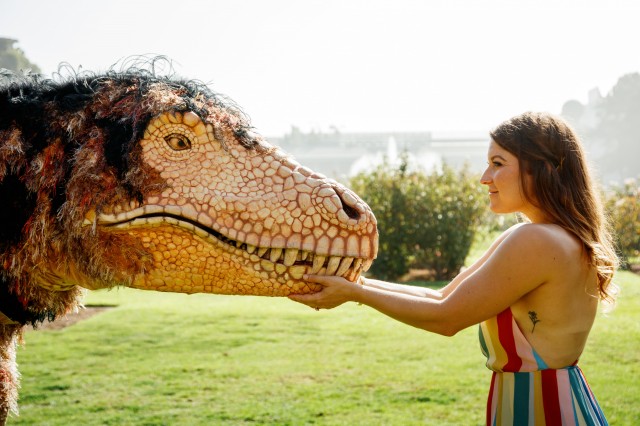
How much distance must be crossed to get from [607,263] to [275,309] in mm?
7421

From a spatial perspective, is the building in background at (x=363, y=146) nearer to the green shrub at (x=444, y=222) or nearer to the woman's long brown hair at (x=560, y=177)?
the green shrub at (x=444, y=222)

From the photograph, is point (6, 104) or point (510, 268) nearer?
point (6, 104)

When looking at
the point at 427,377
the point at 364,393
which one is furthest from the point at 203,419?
the point at 427,377

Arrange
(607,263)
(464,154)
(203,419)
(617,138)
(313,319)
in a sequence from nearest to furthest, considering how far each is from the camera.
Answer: (607,263)
(203,419)
(313,319)
(464,154)
(617,138)

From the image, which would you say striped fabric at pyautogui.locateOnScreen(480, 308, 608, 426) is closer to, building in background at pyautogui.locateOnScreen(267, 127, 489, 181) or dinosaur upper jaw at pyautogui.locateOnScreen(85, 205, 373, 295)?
dinosaur upper jaw at pyautogui.locateOnScreen(85, 205, 373, 295)

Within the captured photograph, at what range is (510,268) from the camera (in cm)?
204

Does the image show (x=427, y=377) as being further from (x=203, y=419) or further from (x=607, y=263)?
(x=607, y=263)

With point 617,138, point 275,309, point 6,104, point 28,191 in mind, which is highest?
point 617,138

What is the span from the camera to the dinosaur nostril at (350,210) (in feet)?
6.08

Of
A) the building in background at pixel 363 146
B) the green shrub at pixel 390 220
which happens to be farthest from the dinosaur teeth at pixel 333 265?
the building in background at pixel 363 146

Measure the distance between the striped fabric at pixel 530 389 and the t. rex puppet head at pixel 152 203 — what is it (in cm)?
67

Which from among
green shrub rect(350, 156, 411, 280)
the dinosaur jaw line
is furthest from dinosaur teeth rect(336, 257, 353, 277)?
green shrub rect(350, 156, 411, 280)

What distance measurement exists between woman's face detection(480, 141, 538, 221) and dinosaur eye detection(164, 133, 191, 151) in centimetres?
109

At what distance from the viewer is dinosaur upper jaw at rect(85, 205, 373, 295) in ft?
5.95
